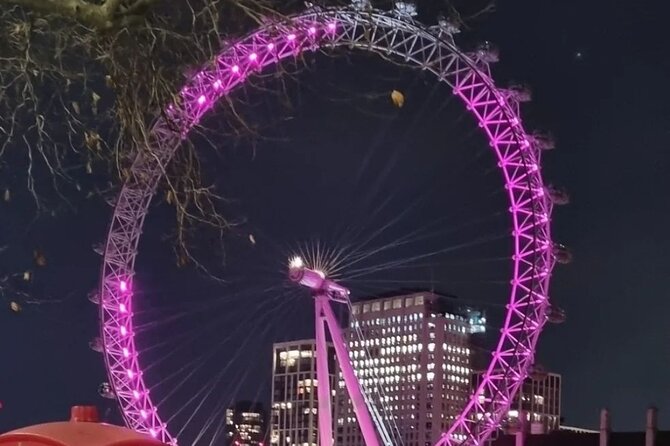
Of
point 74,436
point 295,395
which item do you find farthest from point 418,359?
point 74,436

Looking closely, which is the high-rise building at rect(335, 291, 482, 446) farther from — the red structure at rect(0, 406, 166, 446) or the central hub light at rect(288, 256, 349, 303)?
the red structure at rect(0, 406, 166, 446)

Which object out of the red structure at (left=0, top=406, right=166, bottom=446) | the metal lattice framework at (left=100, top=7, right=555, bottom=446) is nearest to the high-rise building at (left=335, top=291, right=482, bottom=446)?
the metal lattice framework at (left=100, top=7, right=555, bottom=446)

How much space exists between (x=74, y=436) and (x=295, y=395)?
10383 cm

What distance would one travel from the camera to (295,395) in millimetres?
107812

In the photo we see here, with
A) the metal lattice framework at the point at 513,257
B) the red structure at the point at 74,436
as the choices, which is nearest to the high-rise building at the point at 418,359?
the metal lattice framework at the point at 513,257

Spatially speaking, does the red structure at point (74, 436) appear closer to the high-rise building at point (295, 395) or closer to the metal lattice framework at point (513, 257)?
the metal lattice framework at point (513, 257)

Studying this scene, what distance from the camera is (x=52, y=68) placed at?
7051 mm

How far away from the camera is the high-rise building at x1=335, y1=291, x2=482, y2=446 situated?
3691 inches

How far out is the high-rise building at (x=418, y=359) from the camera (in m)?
93.8

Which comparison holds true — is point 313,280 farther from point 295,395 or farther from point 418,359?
point 295,395

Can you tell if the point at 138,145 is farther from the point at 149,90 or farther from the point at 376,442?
the point at 376,442

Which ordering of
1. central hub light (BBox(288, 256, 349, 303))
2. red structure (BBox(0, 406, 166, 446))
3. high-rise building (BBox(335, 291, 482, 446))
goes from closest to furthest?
red structure (BBox(0, 406, 166, 446)) → central hub light (BBox(288, 256, 349, 303)) → high-rise building (BBox(335, 291, 482, 446))

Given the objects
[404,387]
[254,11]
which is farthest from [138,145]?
[404,387]

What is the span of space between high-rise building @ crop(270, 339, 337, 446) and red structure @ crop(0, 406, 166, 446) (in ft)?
325
